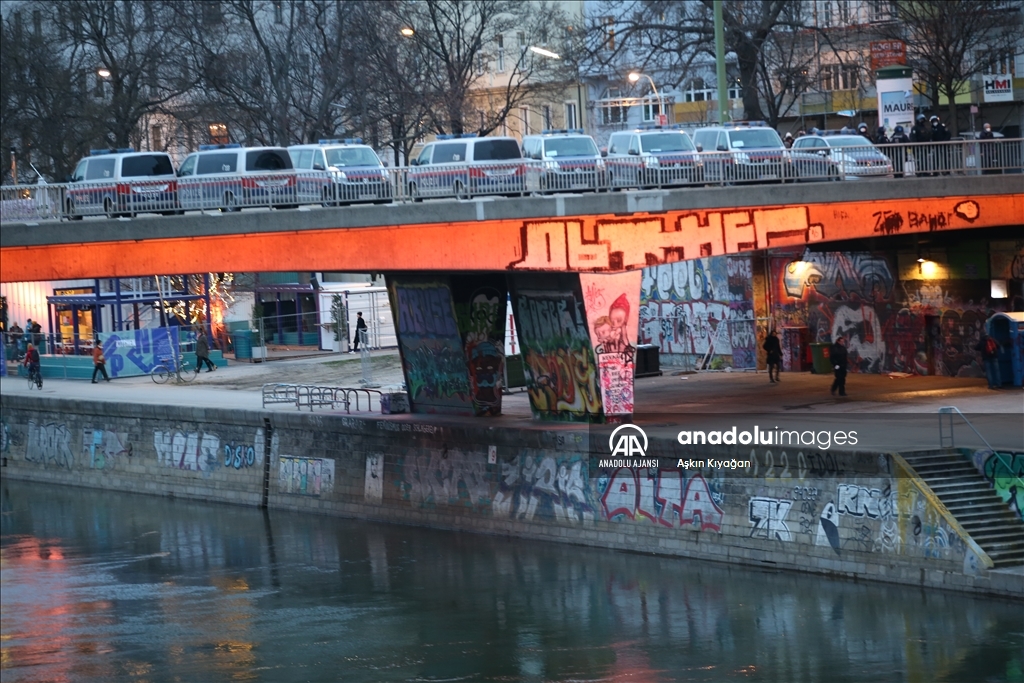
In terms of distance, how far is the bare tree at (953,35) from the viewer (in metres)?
50.6

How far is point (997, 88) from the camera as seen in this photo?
51219 millimetres

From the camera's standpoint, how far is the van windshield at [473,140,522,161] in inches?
1448

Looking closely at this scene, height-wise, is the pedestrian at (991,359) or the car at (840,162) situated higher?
the car at (840,162)

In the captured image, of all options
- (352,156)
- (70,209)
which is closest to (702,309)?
(352,156)

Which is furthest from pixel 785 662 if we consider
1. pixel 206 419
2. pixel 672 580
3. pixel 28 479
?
pixel 28 479

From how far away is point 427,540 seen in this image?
36.6 m

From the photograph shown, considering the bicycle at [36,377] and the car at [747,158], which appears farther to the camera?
the bicycle at [36,377]

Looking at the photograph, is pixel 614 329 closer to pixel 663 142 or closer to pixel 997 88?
pixel 663 142

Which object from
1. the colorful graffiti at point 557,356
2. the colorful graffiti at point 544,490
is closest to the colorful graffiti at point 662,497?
the colorful graffiti at point 544,490

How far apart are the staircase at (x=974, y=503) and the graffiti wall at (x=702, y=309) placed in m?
19.8

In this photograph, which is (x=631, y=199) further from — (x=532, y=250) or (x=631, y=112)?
(x=631, y=112)

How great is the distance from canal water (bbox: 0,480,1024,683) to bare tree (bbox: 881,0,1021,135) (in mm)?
24699

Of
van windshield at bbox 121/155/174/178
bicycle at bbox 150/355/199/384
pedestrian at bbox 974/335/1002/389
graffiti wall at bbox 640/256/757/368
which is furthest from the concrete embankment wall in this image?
graffiti wall at bbox 640/256/757/368

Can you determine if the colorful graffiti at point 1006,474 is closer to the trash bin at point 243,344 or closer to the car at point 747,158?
the car at point 747,158
